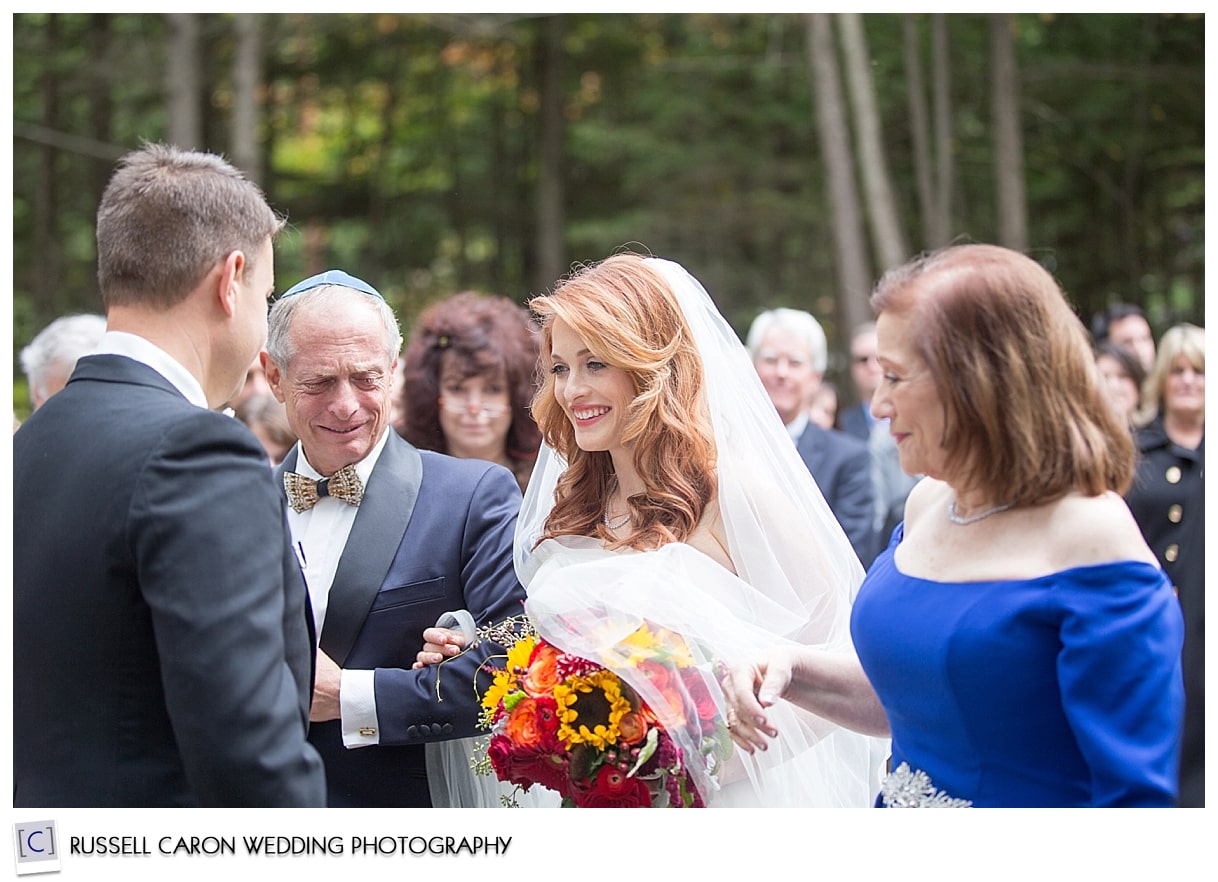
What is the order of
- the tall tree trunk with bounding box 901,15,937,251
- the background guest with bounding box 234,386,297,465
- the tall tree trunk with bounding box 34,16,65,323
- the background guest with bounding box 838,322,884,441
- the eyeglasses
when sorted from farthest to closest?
the tall tree trunk with bounding box 34,16,65,323 → the tall tree trunk with bounding box 901,15,937,251 → the background guest with bounding box 838,322,884,441 → the background guest with bounding box 234,386,297,465 → the eyeglasses

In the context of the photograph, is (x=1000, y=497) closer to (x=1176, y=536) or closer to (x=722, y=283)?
(x=1176, y=536)

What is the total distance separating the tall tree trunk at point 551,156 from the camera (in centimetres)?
1870

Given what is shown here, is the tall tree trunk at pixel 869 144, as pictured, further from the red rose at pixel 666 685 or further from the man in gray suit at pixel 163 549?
the man in gray suit at pixel 163 549

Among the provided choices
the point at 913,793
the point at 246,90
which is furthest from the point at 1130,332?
the point at 246,90

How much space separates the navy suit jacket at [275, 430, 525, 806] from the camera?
3152 mm

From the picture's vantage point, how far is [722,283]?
1767 cm

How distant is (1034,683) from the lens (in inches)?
89.1

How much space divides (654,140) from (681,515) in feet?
49.4

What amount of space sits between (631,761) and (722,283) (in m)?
15.2

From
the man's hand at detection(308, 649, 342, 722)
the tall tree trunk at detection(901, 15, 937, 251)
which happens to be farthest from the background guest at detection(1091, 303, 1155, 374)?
the tall tree trunk at detection(901, 15, 937, 251)

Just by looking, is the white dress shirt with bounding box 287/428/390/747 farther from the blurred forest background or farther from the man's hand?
the blurred forest background

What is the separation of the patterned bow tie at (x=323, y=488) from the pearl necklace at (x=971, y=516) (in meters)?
1.57

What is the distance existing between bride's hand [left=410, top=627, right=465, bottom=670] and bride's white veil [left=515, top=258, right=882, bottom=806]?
0.24 m
